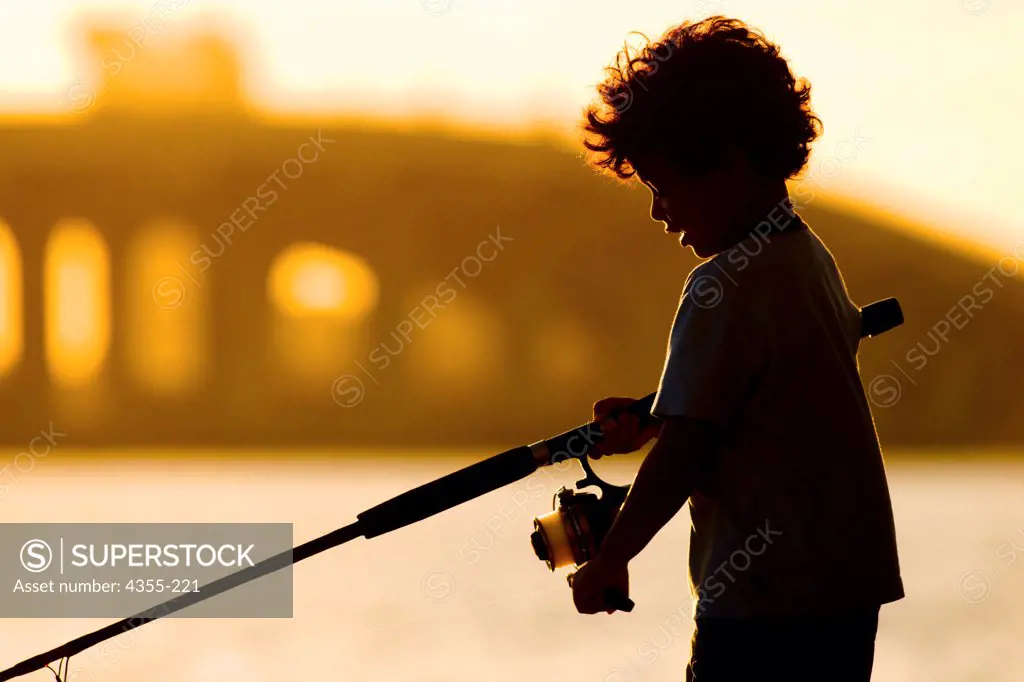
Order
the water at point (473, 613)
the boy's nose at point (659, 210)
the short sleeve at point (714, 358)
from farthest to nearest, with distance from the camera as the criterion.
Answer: the water at point (473, 613) → the boy's nose at point (659, 210) → the short sleeve at point (714, 358)

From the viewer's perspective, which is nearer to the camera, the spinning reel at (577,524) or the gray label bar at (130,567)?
the spinning reel at (577,524)

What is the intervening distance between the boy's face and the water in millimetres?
1859

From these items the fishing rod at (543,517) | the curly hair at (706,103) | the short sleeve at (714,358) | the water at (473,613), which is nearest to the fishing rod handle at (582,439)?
the fishing rod at (543,517)

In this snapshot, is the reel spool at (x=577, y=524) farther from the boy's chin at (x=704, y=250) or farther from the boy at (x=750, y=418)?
the boy's chin at (x=704, y=250)

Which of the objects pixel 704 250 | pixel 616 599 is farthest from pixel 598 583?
pixel 704 250

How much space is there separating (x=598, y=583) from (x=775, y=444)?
190 millimetres

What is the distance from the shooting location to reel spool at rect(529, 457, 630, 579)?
1.13 meters

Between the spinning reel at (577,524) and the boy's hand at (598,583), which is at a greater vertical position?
the spinning reel at (577,524)

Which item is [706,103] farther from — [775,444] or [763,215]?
[775,444]

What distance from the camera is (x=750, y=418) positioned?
1.03 m

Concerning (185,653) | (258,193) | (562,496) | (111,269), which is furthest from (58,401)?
(562,496)

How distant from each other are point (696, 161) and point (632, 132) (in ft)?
0.21

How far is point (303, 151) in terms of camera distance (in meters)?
11.4

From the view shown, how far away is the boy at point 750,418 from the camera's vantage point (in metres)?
1.01
